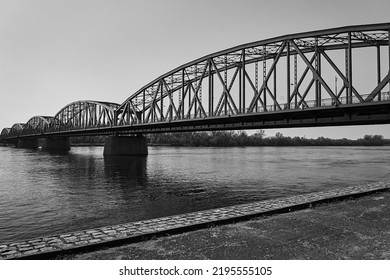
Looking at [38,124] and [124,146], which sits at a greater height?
[38,124]

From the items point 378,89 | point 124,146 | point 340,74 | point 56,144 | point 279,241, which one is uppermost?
point 340,74

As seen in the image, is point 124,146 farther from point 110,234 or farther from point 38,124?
point 38,124

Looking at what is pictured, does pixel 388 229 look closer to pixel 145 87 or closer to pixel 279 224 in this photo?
pixel 279 224

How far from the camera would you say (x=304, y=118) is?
127 feet

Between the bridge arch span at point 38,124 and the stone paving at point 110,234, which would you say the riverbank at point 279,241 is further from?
the bridge arch span at point 38,124

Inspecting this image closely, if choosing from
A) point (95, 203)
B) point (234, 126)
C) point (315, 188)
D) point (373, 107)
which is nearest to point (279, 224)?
point (95, 203)

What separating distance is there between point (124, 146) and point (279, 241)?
79.2m

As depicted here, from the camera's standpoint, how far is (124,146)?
8412 centimetres

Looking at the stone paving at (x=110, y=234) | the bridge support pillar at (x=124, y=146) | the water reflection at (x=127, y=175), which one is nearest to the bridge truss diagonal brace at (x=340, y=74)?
the stone paving at (x=110, y=234)

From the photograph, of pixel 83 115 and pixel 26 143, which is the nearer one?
pixel 83 115

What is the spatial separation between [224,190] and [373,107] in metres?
18.1

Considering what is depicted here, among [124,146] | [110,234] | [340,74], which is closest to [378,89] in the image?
[340,74]

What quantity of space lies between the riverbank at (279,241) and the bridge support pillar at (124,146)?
76103 millimetres

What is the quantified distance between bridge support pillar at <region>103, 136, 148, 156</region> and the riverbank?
76103 millimetres
